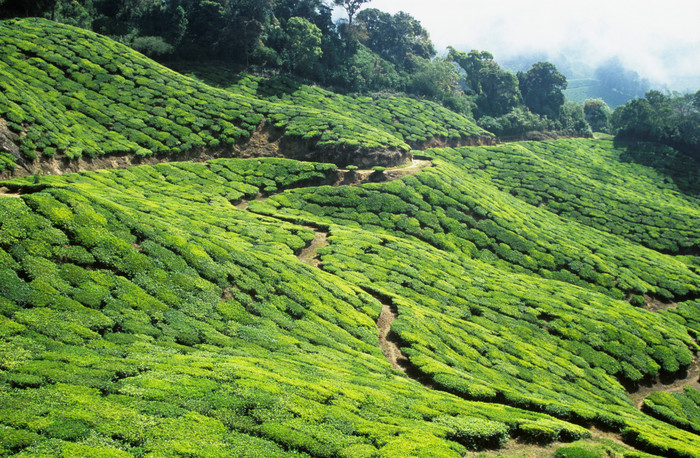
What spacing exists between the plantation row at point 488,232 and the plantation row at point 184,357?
17.1m

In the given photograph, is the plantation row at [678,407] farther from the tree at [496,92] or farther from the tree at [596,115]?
the tree at [596,115]

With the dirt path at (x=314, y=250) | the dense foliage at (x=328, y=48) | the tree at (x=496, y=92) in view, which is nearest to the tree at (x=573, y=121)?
the dense foliage at (x=328, y=48)

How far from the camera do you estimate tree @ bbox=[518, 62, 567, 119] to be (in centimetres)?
9738

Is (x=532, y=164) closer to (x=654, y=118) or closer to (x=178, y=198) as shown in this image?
(x=654, y=118)

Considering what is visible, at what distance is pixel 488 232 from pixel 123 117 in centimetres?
4082

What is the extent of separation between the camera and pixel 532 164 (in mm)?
67188

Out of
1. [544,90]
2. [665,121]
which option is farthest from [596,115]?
[665,121]

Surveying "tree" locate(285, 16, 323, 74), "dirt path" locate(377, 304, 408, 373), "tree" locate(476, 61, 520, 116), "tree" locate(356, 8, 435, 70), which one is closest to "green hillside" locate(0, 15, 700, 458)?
"dirt path" locate(377, 304, 408, 373)

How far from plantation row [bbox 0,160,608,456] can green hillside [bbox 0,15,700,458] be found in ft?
0.29

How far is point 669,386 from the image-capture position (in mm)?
30922

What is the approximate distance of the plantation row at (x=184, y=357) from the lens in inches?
454

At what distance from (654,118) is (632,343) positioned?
72256 mm

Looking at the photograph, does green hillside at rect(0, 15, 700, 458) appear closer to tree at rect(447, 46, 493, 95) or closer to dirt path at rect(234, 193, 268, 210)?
dirt path at rect(234, 193, 268, 210)

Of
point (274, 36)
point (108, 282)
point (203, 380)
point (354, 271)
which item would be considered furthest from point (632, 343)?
point (274, 36)
